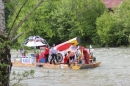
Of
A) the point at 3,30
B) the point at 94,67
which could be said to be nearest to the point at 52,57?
the point at 94,67

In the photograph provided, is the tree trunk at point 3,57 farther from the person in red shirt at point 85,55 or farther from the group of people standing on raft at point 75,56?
the person in red shirt at point 85,55

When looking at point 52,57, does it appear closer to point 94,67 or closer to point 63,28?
point 94,67

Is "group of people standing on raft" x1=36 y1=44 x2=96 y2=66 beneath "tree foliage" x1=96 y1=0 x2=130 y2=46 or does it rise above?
beneath

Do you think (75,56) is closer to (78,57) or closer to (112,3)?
(78,57)

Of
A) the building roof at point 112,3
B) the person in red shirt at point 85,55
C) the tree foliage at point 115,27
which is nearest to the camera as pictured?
the person in red shirt at point 85,55

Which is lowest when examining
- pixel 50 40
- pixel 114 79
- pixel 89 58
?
pixel 114 79

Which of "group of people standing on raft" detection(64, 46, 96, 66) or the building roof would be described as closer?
"group of people standing on raft" detection(64, 46, 96, 66)

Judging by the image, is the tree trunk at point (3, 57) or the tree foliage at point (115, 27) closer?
the tree trunk at point (3, 57)

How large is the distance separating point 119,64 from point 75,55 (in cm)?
458

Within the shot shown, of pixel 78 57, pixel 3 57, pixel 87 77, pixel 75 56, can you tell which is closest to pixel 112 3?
pixel 78 57

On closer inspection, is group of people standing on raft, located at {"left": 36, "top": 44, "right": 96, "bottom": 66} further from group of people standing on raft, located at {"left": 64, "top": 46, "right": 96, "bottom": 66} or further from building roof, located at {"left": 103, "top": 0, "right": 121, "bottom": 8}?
building roof, located at {"left": 103, "top": 0, "right": 121, "bottom": 8}

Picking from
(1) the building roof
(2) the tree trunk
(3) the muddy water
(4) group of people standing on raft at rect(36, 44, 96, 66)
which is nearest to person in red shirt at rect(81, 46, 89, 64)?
(4) group of people standing on raft at rect(36, 44, 96, 66)

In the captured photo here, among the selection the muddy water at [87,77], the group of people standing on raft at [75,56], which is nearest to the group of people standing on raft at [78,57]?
the group of people standing on raft at [75,56]

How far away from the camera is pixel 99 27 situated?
51.5m
